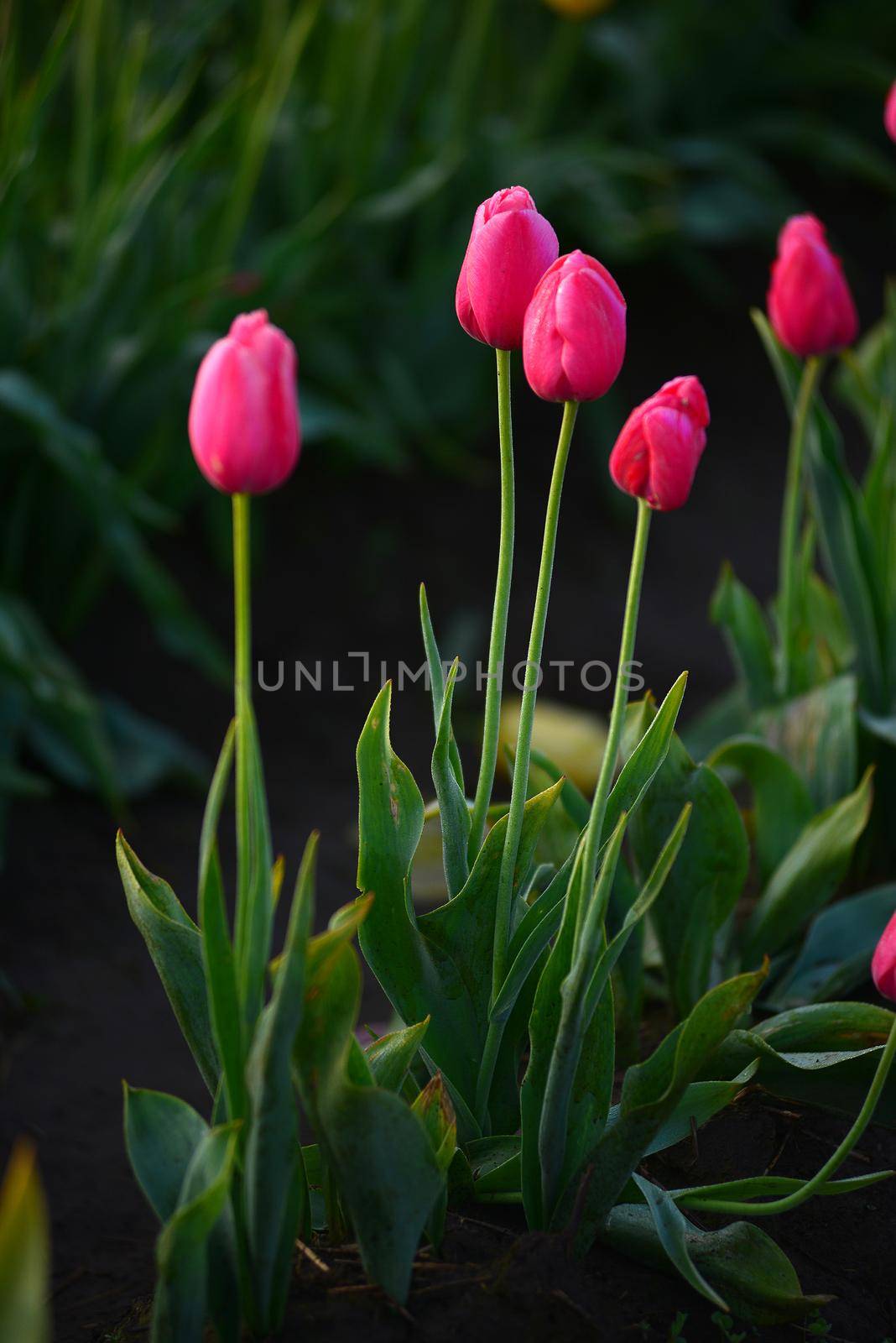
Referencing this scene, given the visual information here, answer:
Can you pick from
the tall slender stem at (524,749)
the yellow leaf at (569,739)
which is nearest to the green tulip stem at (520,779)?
the tall slender stem at (524,749)

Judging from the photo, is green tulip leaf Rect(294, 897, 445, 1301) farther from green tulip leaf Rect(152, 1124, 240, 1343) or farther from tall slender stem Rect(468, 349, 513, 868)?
tall slender stem Rect(468, 349, 513, 868)

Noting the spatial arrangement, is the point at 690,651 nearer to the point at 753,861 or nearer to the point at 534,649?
the point at 753,861

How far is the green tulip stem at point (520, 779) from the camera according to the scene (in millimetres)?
976

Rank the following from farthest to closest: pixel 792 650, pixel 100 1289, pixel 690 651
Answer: pixel 690 651
pixel 792 650
pixel 100 1289

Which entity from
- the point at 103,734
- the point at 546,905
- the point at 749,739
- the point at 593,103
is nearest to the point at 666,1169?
the point at 546,905

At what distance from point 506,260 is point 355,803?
1.69 metres

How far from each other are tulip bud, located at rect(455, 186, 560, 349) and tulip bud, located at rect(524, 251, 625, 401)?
0.02 meters

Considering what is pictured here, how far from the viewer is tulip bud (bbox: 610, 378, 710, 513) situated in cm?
95

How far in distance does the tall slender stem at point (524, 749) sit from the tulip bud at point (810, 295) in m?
0.62

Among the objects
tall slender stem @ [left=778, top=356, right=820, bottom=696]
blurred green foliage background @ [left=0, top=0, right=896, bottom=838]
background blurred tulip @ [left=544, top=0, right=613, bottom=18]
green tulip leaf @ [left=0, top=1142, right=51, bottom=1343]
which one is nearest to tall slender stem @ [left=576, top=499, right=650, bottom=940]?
green tulip leaf @ [left=0, top=1142, right=51, bottom=1343]

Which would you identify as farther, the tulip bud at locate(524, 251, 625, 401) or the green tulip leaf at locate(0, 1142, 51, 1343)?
the tulip bud at locate(524, 251, 625, 401)

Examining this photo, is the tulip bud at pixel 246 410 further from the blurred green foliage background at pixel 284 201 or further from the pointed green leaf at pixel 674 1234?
the blurred green foliage background at pixel 284 201

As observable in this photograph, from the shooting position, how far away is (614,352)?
0.92m

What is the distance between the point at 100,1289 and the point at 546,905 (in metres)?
0.64
